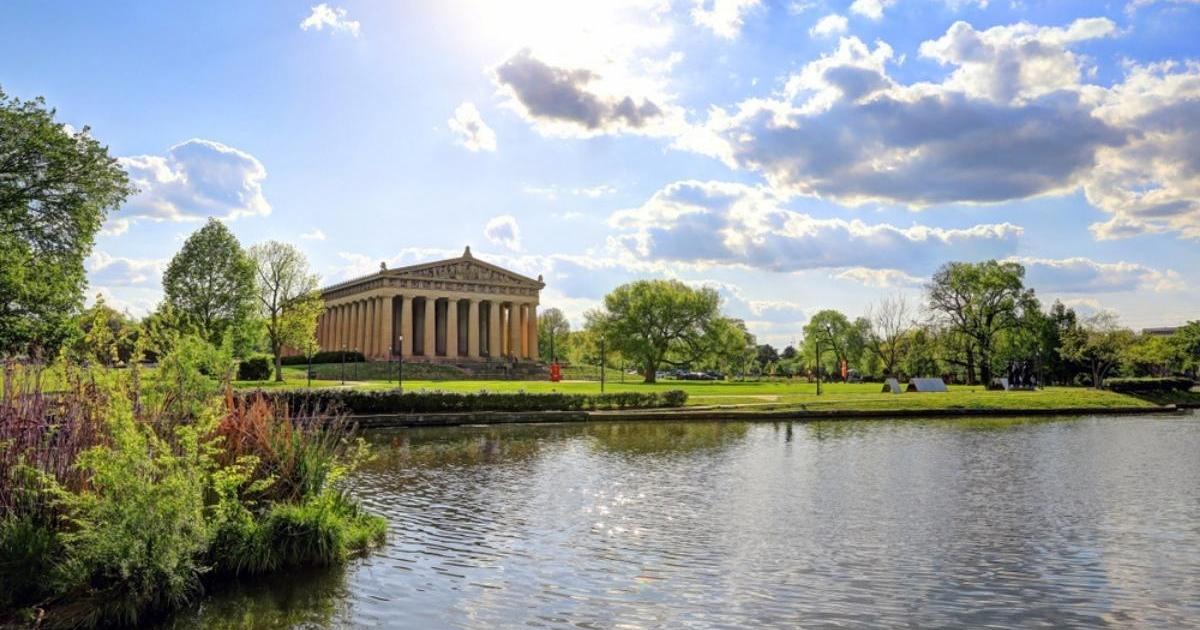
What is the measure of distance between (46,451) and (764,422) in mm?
32528

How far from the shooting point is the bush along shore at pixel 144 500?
28.9ft

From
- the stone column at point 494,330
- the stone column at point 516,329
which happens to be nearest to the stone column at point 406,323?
the stone column at point 494,330

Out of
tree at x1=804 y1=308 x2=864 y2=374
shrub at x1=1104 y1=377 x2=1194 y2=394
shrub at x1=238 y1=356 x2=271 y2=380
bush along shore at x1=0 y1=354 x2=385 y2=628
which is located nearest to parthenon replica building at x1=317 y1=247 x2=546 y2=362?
shrub at x1=238 y1=356 x2=271 y2=380

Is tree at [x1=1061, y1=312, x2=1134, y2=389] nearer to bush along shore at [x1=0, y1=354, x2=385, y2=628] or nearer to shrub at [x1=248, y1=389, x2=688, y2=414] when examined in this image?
shrub at [x1=248, y1=389, x2=688, y2=414]

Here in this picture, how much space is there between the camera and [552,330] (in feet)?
429

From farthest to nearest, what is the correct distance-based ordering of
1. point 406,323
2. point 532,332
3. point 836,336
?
point 836,336, point 532,332, point 406,323

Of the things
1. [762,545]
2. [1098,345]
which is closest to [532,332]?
[1098,345]

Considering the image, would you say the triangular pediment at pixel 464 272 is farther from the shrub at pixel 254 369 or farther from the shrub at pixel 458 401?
the shrub at pixel 458 401

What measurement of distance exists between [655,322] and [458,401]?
47.6 meters

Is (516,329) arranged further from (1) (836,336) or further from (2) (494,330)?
(1) (836,336)

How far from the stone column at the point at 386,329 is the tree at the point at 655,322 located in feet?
79.3

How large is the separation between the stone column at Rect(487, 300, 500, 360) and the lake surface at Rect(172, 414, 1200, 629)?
79.6 meters

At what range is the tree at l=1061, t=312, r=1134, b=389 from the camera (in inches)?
2928

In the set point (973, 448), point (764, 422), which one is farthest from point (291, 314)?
point (973, 448)
